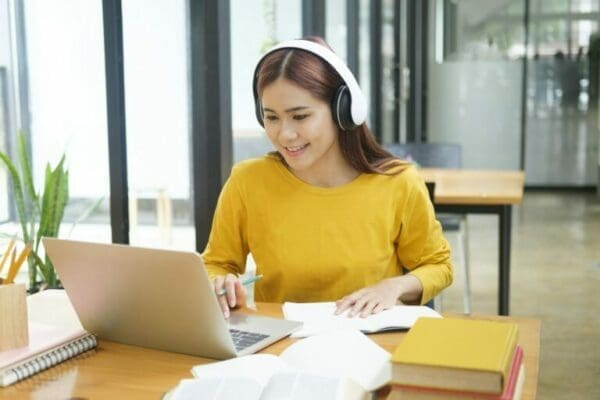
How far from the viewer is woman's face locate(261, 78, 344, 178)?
1624 millimetres

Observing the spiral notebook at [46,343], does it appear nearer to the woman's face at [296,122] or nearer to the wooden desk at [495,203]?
the woman's face at [296,122]

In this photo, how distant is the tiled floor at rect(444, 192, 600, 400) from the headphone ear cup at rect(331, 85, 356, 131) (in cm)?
165

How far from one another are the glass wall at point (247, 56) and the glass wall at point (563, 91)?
536 cm

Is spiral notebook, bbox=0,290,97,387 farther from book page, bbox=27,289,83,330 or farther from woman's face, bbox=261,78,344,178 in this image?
woman's face, bbox=261,78,344,178

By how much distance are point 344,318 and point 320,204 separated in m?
0.38

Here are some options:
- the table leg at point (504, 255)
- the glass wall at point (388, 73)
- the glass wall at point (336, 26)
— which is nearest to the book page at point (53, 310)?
the table leg at point (504, 255)

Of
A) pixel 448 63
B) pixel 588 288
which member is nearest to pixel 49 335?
pixel 588 288

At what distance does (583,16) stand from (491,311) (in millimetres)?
5204

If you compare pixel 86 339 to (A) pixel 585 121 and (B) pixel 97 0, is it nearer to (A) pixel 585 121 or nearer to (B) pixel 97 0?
(B) pixel 97 0

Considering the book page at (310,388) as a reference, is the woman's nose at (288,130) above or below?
above

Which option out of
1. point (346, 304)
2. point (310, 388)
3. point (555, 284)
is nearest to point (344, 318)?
point (346, 304)

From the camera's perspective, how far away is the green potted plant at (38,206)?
2145 millimetres

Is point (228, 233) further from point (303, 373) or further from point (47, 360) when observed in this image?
point (303, 373)

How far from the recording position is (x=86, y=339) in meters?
1.31
